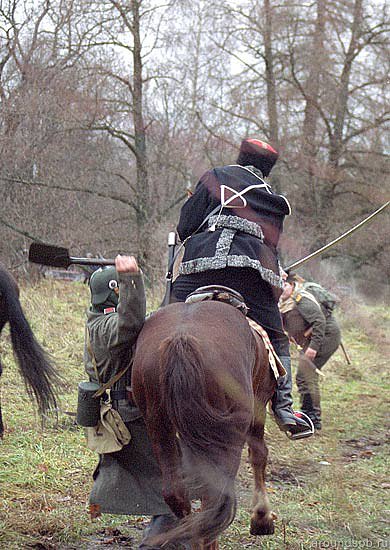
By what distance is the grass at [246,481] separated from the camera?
4484mm

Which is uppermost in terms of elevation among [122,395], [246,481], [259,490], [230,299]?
[230,299]

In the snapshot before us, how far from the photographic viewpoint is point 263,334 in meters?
4.10

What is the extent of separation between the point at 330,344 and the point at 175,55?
9.32 metres

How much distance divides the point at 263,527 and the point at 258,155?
7.67 ft

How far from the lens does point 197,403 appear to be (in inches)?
124

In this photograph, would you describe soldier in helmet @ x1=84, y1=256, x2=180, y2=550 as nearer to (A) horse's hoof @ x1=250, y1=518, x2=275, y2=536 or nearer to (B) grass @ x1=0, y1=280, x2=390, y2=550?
(B) grass @ x1=0, y1=280, x2=390, y2=550

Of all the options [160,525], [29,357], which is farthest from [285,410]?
[29,357]

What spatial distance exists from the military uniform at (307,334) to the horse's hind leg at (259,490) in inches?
133

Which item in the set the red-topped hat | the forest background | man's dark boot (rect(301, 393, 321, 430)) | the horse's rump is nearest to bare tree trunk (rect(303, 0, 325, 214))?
the forest background

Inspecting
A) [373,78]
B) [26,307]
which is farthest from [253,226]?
[373,78]

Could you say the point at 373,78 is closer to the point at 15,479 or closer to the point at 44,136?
the point at 44,136

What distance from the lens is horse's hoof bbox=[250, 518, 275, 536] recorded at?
459cm

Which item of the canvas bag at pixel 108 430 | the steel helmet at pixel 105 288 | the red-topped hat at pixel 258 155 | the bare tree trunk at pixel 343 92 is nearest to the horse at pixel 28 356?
the canvas bag at pixel 108 430

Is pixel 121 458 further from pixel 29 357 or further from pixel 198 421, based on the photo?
pixel 29 357
